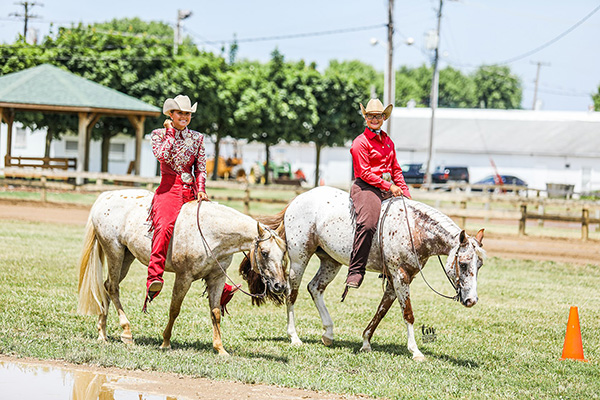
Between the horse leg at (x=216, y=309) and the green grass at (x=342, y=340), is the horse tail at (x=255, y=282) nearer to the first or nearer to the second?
the horse leg at (x=216, y=309)

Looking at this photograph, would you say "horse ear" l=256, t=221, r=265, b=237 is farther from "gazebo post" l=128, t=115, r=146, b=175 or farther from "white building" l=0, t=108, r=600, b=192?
"white building" l=0, t=108, r=600, b=192

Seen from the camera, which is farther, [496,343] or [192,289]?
[192,289]

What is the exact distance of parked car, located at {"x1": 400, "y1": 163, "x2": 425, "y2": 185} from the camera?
47.1 m

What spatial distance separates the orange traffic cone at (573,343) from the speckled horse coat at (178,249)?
131 inches

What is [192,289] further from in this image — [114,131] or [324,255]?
[114,131]

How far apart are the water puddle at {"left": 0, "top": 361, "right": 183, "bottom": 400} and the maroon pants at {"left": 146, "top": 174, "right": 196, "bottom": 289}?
1295 millimetres

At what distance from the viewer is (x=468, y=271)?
25.5 ft

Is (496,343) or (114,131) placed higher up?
(114,131)

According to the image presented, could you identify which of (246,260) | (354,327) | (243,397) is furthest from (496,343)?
(243,397)

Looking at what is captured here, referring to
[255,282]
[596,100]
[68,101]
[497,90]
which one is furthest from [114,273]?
[497,90]

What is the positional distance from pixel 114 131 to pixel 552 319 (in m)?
31.8

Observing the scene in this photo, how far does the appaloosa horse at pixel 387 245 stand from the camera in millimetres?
7832

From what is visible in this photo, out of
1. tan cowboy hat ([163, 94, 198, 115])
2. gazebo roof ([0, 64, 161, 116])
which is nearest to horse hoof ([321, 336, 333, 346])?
tan cowboy hat ([163, 94, 198, 115])

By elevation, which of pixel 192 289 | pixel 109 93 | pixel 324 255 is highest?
pixel 109 93
